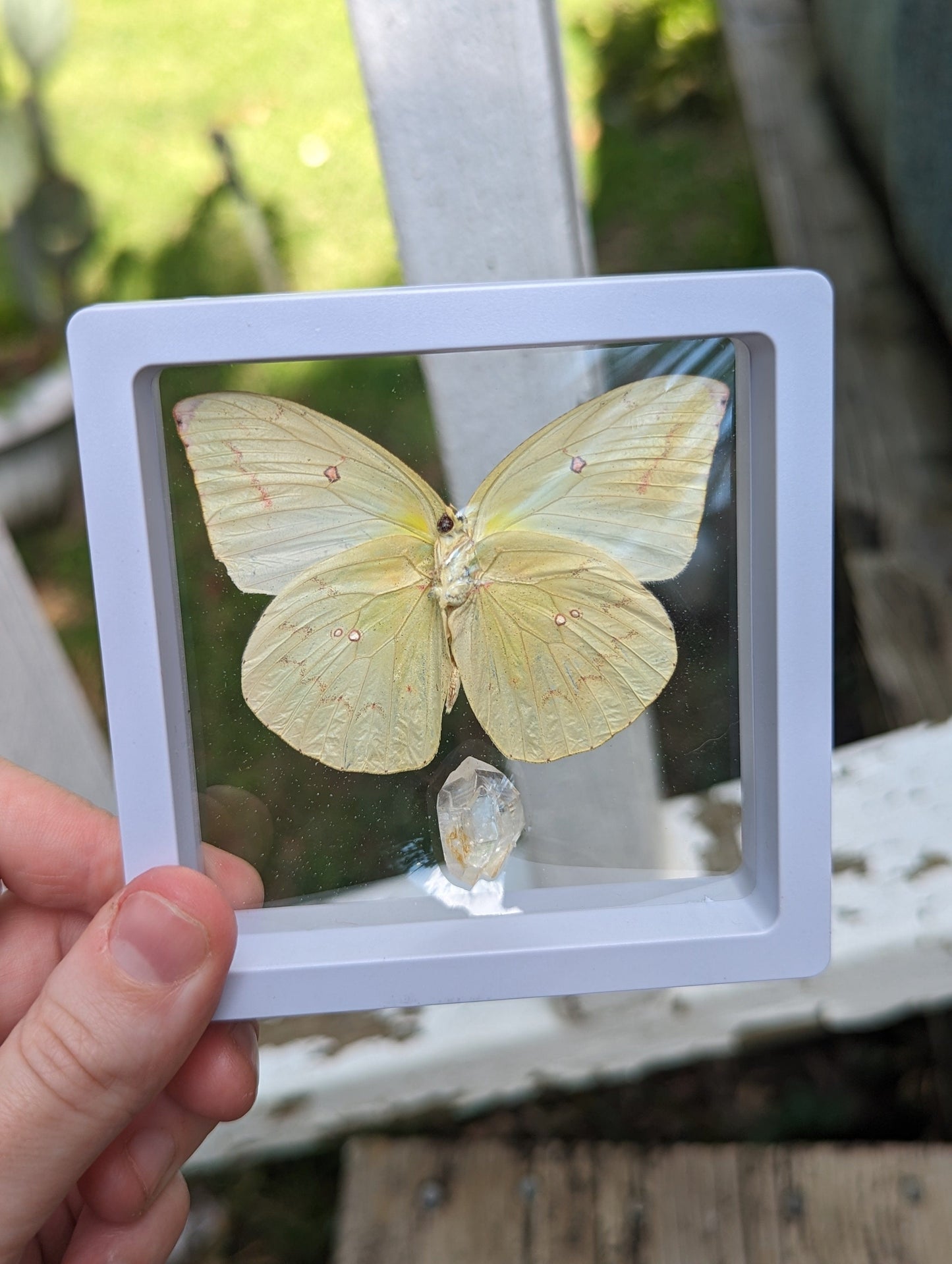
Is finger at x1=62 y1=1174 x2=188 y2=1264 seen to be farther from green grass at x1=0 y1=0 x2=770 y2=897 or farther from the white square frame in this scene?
green grass at x1=0 y1=0 x2=770 y2=897

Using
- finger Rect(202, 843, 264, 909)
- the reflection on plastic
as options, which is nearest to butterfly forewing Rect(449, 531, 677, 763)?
the reflection on plastic

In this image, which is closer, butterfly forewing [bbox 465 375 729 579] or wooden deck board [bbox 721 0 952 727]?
butterfly forewing [bbox 465 375 729 579]

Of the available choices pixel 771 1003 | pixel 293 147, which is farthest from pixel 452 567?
pixel 293 147

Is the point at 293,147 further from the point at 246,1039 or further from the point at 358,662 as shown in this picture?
the point at 246,1039

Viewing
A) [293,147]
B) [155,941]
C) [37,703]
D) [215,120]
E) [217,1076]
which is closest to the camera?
[155,941]

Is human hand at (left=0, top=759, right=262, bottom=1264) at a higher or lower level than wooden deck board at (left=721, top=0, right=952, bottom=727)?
higher

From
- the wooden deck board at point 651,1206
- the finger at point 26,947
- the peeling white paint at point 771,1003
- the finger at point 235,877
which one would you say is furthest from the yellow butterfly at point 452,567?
the wooden deck board at point 651,1206
